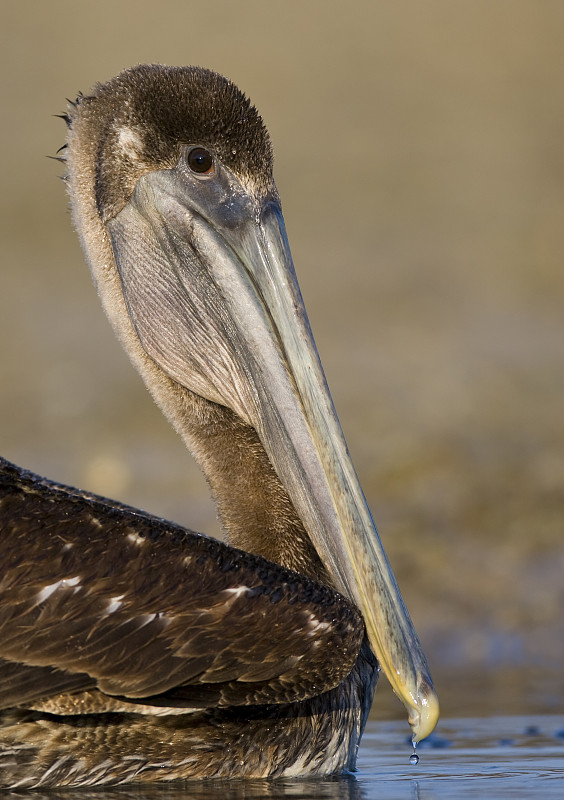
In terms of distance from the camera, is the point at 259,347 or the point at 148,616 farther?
the point at 259,347

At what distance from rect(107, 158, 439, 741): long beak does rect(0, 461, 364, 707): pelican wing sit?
0.86 feet

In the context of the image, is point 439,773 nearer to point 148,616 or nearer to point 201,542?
point 201,542

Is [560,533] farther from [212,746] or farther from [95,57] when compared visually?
[95,57]

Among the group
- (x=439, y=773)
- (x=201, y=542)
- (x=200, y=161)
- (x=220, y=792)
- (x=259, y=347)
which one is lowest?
(x=439, y=773)

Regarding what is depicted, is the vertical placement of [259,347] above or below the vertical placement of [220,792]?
above

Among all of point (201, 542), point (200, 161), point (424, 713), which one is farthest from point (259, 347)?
point (424, 713)

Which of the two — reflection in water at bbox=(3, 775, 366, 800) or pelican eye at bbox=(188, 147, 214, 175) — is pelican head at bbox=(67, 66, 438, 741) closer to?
pelican eye at bbox=(188, 147, 214, 175)

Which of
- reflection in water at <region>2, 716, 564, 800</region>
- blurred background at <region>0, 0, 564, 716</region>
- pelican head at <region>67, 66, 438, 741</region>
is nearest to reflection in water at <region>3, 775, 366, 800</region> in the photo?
reflection in water at <region>2, 716, 564, 800</region>

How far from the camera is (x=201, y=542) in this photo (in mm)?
4594

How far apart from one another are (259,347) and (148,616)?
1193 mm

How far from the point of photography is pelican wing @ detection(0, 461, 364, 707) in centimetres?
427

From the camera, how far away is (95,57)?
20.3 meters

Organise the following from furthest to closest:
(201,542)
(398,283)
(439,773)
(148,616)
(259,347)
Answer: (398,283), (439,773), (259,347), (201,542), (148,616)

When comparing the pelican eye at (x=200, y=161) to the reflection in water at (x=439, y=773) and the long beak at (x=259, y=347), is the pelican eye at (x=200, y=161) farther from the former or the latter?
the reflection in water at (x=439, y=773)
